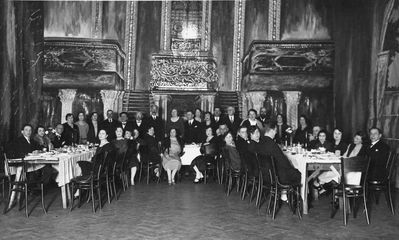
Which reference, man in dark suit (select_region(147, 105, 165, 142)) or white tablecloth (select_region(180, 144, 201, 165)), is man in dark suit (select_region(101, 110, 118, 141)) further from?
white tablecloth (select_region(180, 144, 201, 165))

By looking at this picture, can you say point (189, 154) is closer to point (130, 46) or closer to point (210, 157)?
point (210, 157)

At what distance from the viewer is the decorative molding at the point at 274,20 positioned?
13.0 m

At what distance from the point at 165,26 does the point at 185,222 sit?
956cm

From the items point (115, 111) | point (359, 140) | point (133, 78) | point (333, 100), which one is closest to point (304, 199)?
point (359, 140)

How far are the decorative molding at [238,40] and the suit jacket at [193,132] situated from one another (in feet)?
11.1

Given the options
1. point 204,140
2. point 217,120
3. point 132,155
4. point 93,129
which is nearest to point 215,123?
point 217,120

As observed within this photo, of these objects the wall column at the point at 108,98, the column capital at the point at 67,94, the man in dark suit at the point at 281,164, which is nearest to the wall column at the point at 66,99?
the column capital at the point at 67,94

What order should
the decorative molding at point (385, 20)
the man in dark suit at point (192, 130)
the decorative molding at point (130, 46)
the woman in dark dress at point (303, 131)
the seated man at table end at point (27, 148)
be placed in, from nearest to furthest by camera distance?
the seated man at table end at point (27, 148) < the decorative molding at point (385, 20) < the woman in dark dress at point (303, 131) < the man in dark suit at point (192, 130) < the decorative molding at point (130, 46)

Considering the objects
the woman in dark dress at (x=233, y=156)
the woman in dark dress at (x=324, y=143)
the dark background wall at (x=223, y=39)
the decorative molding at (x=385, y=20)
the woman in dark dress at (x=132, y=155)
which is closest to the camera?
the woman in dark dress at (x=233, y=156)

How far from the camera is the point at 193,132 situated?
10.3 meters

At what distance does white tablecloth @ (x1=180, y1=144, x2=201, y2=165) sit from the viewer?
9.36m

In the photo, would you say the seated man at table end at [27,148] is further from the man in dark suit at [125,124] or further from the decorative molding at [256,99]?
the decorative molding at [256,99]

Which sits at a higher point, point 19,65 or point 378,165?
point 19,65

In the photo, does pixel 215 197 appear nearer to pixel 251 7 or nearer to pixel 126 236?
pixel 126 236
